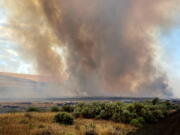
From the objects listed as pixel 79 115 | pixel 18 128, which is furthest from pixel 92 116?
pixel 18 128

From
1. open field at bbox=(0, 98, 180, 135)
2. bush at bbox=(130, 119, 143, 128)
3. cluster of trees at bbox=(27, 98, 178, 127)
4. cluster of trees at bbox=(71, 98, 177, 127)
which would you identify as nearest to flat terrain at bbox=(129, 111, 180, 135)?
open field at bbox=(0, 98, 180, 135)

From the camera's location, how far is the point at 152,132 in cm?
509

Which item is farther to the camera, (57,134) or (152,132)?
(57,134)

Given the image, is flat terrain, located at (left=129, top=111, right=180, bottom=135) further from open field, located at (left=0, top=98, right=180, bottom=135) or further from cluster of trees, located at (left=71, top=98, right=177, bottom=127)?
cluster of trees, located at (left=71, top=98, right=177, bottom=127)

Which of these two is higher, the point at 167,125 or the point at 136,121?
the point at 167,125

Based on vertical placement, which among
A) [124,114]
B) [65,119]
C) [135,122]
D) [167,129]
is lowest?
[135,122]

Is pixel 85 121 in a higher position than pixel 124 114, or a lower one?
lower

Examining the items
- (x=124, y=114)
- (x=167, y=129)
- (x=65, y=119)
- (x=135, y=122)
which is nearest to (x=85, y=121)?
(x=65, y=119)

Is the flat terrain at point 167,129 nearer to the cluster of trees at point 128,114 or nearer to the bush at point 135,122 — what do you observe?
the bush at point 135,122

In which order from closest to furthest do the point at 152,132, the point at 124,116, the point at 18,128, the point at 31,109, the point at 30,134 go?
the point at 152,132, the point at 30,134, the point at 18,128, the point at 124,116, the point at 31,109

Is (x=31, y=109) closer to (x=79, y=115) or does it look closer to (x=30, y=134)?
(x=79, y=115)

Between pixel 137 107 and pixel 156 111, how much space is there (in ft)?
8.09

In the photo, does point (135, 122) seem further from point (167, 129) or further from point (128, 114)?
point (167, 129)

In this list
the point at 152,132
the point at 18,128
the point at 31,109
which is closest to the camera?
the point at 152,132
